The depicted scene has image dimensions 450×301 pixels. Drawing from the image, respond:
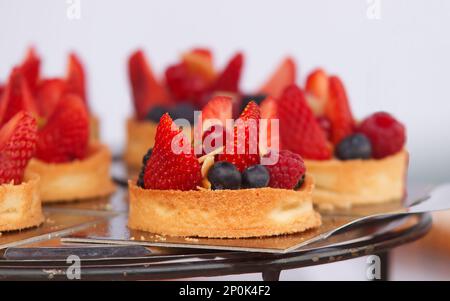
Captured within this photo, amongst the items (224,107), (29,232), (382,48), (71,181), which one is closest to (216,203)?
(224,107)

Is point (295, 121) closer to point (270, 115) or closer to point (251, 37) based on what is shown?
point (270, 115)

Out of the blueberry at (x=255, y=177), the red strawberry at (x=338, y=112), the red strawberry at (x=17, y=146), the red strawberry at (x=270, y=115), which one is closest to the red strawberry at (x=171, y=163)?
the blueberry at (x=255, y=177)

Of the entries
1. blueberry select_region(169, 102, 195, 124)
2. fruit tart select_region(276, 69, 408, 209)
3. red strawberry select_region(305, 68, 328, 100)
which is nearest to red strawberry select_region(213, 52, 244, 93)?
blueberry select_region(169, 102, 195, 124)

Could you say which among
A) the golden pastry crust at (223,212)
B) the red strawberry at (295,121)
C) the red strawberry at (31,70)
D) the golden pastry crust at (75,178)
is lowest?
the golden pastry crust at (223,212)

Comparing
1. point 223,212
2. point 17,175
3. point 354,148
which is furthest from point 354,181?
point 17,175

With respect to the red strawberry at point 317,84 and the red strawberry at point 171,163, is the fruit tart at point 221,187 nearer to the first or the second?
the red strawberry at point 171,163
